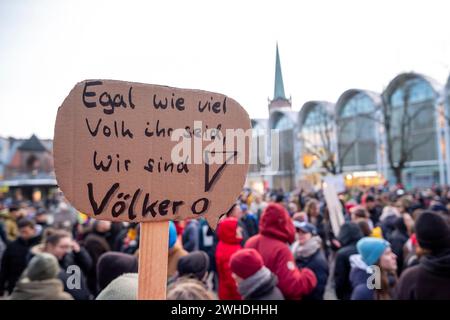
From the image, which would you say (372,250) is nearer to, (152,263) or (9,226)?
(152,263)

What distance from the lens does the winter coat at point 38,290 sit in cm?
192

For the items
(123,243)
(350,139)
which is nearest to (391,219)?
(123,243)

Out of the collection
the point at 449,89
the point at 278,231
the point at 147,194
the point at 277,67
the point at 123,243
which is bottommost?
the point at 123,243

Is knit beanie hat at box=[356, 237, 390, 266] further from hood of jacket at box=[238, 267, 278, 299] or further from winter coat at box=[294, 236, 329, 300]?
hood of jacket at box=[238, 267, 278, 299]

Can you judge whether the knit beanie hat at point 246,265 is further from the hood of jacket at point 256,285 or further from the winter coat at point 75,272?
the winter coat at point 75,272

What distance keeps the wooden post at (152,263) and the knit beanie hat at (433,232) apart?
1.55m

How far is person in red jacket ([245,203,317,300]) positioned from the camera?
230 cm

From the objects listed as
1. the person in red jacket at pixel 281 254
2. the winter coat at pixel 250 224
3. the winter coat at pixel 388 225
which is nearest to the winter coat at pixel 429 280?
the person in red jacket at pixel 281 254

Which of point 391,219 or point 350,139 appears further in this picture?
point 350,139

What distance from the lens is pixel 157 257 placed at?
1093 mm

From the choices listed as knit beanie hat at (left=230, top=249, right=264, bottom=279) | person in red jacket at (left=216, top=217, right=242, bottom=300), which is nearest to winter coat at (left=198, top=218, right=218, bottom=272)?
person in red jacket at (left=216, top=217, right=242, bottom=300)

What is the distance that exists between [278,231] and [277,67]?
1283 mm

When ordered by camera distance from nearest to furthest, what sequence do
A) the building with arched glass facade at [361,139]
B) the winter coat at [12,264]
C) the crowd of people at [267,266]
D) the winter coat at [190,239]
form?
the crowd of people at [267,266] < the winter coat at [12,264] < the winter coat at [190,239] < the building with arched glass facade at [361,139]
